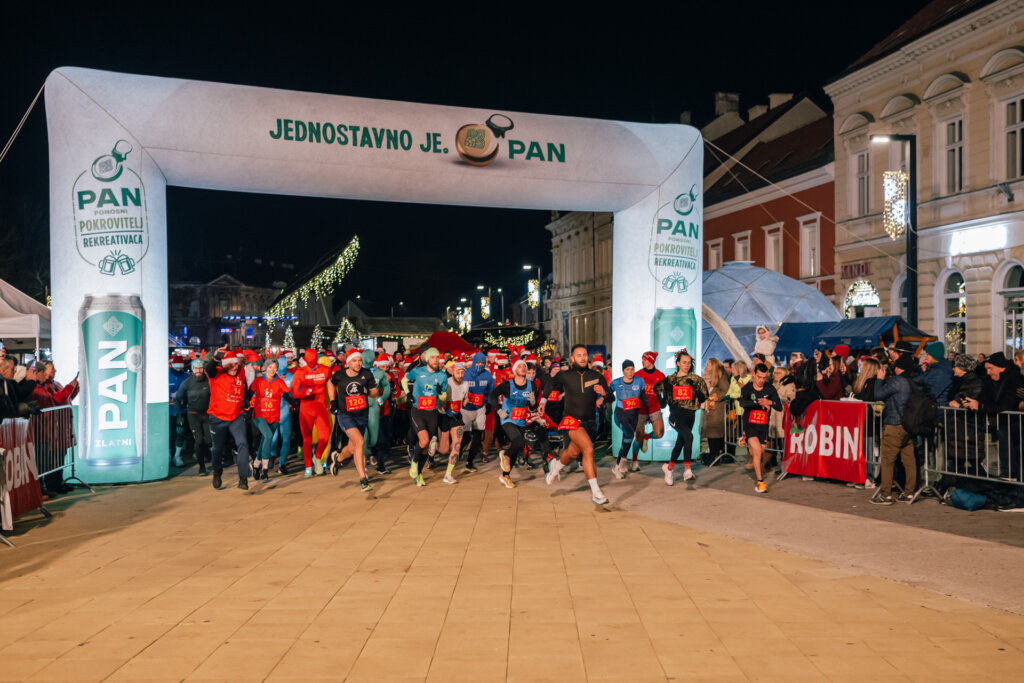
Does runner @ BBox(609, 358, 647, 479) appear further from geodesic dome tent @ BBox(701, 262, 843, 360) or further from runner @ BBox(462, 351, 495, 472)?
geodesic dome tent @ BBox(701, 262, 843, 360)

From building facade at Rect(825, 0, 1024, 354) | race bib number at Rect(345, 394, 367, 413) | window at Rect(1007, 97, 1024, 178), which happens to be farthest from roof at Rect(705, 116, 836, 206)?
→ race bib number at Rect(345, 394, 367, 413)

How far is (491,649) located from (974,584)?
411 cm

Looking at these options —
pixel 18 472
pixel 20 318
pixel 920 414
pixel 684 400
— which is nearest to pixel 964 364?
pixel 920 414

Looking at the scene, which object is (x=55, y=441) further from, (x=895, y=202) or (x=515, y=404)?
(x=895, y=202)

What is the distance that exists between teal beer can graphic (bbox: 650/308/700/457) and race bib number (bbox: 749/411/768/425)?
252cm

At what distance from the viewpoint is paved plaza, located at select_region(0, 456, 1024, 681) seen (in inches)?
206

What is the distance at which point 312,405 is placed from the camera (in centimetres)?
1402

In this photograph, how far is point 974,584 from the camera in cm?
710

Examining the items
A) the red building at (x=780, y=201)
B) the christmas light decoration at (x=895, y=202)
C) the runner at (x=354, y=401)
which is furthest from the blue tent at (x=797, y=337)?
the runner at (x=354, y=401)

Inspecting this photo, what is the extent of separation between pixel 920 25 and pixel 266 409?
24.5m

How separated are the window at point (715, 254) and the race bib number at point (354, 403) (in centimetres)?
3110

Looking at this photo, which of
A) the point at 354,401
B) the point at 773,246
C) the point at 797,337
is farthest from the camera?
the point at 773,246

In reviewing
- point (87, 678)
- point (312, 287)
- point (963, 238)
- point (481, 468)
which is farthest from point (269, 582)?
point (312, 287)

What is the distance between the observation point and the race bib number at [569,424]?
1102 centimetres
